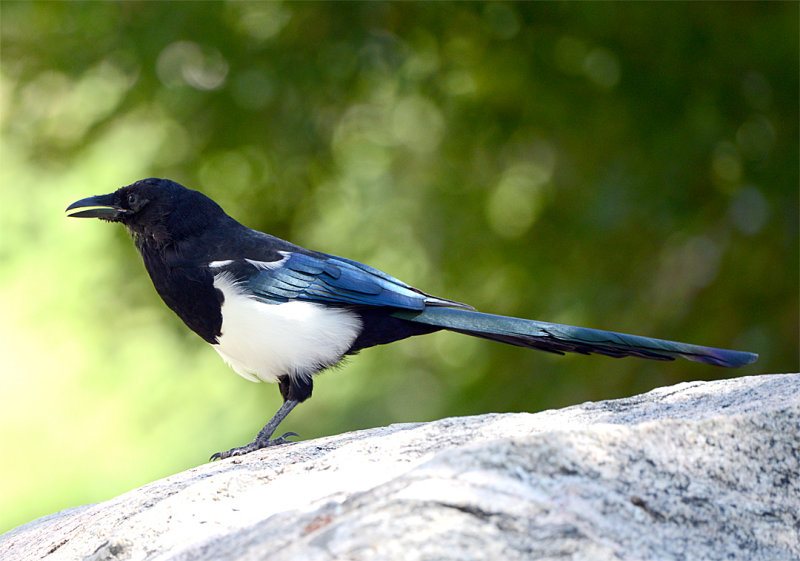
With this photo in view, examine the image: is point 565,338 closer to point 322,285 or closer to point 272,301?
point 322,285

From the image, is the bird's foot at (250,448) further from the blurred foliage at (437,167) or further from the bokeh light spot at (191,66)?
the bokeh light spot at (191,66)

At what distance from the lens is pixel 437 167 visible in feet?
18.3

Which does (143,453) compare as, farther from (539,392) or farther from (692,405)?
(692,405)

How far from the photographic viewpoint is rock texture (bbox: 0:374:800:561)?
59.3 inches

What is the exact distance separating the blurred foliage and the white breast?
1.32 meters

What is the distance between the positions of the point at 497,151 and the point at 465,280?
2.73 ft

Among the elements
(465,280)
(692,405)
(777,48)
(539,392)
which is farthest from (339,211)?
(692,405)

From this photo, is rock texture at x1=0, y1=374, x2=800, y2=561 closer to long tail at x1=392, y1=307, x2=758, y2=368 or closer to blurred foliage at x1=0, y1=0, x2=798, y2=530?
long tail at x1=392, y1=307, x2=758, y2=368

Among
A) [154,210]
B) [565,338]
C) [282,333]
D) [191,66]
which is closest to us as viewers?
[565,338]

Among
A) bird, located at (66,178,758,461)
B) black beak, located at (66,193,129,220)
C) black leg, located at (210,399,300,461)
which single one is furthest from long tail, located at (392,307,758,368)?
black beak, located at (66,193,129,220)

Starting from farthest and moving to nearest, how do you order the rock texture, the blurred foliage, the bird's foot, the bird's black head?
the blurred foliage, the bird's black head, the bird's foot, the rock texture

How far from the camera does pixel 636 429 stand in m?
1.80

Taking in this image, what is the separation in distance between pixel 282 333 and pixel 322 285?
0.83 ft

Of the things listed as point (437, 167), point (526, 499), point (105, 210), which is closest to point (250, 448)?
point (105, 210)
